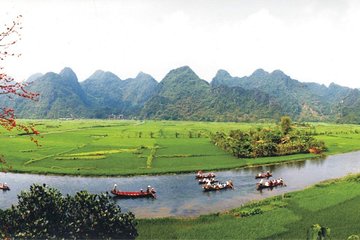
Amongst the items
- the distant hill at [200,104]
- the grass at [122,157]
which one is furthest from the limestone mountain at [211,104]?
the grass at [122,157]

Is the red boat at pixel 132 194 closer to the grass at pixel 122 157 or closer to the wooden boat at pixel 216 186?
the wooden boat at pixel 216 186

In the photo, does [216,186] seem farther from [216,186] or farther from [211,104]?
[211,104]

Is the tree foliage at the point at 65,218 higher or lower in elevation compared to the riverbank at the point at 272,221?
higher

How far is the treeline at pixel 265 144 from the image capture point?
43.5m

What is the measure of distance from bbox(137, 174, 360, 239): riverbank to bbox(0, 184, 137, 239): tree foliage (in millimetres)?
2122

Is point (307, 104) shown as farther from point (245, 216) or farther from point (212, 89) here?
point (245, 216)

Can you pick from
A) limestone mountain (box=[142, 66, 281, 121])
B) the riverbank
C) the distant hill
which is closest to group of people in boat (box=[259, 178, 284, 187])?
the riverbank

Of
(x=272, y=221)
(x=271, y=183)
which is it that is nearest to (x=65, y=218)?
(x=272, y=221)

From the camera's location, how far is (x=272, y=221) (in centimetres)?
1928

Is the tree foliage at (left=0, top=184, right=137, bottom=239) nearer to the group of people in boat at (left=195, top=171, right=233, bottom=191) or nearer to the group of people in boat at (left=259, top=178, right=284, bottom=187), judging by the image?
the group of people in boat at (left=195, top=171, right=233, bottom=191)

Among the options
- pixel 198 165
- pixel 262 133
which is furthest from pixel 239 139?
pixel 198 165

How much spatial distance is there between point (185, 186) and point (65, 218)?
13.5m

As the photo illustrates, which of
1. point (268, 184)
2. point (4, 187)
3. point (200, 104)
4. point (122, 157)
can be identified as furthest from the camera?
point (200, 104)

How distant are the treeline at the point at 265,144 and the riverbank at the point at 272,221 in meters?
18.6
